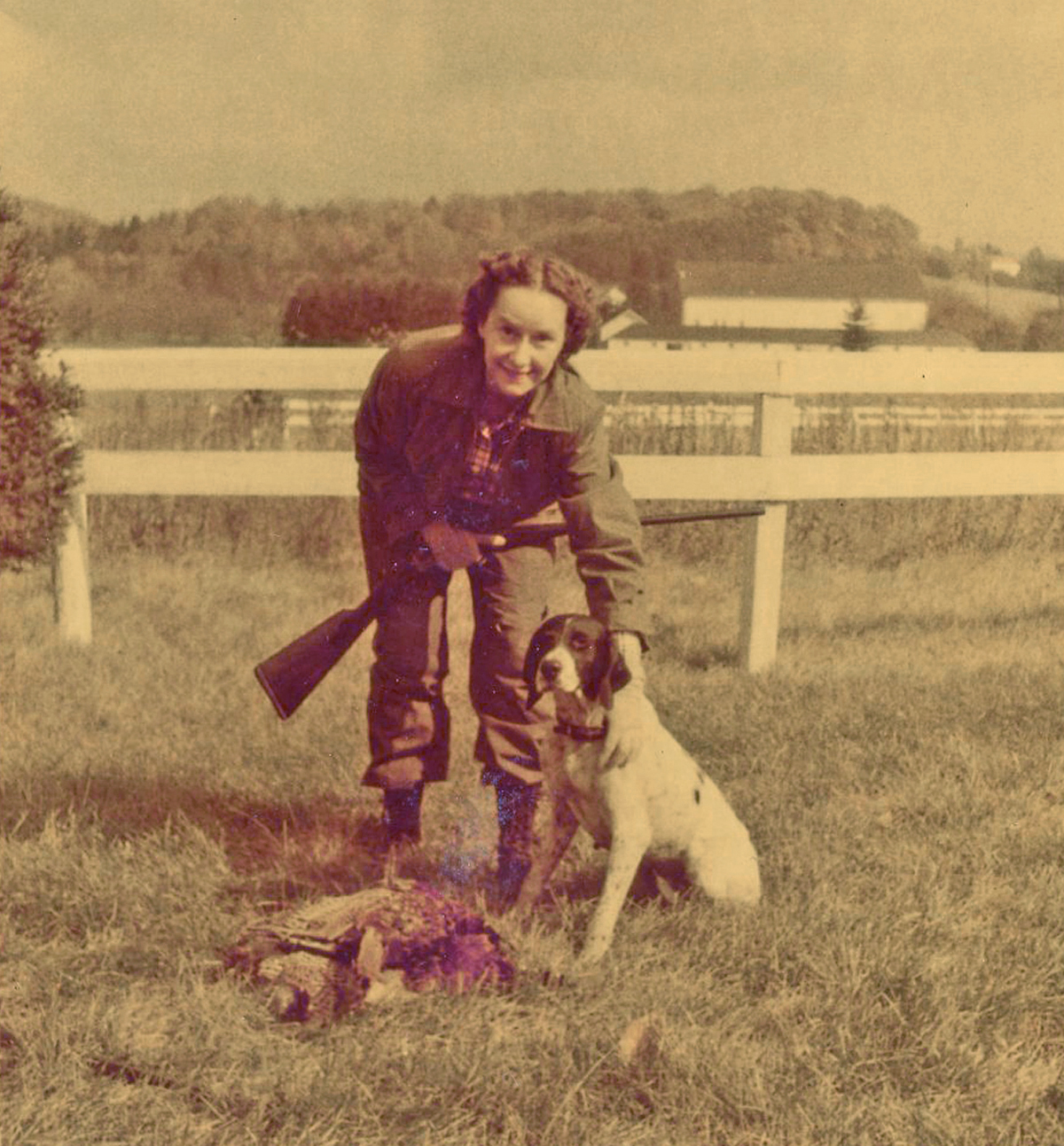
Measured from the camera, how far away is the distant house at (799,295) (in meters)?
5.02

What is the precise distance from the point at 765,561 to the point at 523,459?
8.62 feet

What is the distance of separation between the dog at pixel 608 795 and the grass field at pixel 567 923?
0.38ft

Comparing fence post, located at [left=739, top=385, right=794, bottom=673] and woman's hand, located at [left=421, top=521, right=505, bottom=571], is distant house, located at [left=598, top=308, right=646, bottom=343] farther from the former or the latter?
woman's hand, located at [left=421, top=521, right=505, bottom=571]

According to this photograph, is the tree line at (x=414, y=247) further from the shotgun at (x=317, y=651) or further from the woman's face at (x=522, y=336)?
the shotgun at (x=317, y=651)

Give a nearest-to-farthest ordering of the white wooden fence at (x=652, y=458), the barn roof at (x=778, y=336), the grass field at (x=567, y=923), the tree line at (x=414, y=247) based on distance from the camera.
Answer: the grass field at (x=567, y=923)
the tree line at (x=414, y=247)
the barn roof at (x=778, y=336)
the white wooden fence at (x=652, y=458)

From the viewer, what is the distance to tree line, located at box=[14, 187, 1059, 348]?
4680 millimetres

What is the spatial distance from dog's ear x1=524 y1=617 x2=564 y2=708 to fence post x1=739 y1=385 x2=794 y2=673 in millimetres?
2833

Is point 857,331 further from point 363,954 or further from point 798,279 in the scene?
point 363,954

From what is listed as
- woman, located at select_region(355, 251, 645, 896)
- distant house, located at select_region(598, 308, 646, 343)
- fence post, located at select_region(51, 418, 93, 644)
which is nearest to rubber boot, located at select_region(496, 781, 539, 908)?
woman, located at select_region(355, 251, 645, 896)

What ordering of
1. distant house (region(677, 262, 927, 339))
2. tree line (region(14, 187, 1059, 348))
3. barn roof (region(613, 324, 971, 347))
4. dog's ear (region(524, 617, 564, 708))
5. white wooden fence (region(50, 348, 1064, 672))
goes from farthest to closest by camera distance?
white wooden fence (region(50, 348, 1064, 672)) → barn roof (region(613, 324, 971, 347)) → distant house (region(677, 262, 927, 339)) → tree line (region(14, 187, 1059, 348)) → dog's ear (region(524, 617, 564, 708))

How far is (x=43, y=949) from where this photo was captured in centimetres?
318

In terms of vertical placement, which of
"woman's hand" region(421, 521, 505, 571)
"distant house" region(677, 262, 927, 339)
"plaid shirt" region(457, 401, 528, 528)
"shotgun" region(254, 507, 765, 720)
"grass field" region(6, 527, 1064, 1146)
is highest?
"distant house" region(677, 262, 927, 339)

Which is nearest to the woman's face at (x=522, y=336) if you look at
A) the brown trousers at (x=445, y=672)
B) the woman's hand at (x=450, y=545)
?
the woman's hand at (x=450, y=545)

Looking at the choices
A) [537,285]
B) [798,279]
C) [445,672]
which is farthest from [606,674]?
[798,279]
